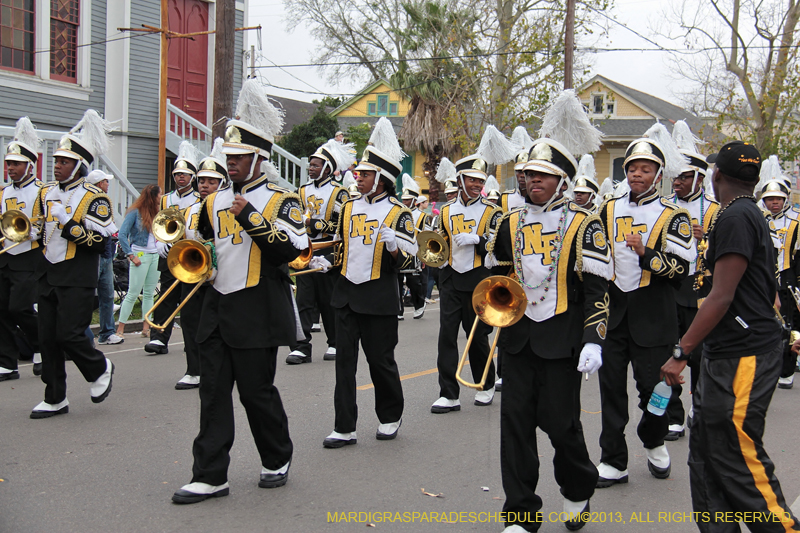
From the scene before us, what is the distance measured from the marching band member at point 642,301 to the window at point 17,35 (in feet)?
48.2

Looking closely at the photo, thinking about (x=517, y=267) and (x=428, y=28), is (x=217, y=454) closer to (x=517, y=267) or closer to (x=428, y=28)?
(x=517, y=267)

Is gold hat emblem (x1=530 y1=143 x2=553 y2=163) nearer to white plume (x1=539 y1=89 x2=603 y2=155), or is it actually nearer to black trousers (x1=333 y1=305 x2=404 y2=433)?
white plume (x1=539 y1=89 x2=603 y2=155)

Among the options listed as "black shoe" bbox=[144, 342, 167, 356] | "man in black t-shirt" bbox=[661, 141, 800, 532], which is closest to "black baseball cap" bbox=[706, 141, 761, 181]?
"man in black t-shirt" bbox=[661, 141, 800, 532]

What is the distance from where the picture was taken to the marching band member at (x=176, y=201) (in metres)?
9.08

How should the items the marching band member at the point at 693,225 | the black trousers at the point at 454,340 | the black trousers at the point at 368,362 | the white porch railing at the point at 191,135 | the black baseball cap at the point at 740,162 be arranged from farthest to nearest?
1. the white porch railing at the point at 191,135
2. the black trousers at the point at 454,340
3. the marching band member at the point at 693,225
4. the black trousers at the point at 368,362
5. the black baseball cap at the point at 740,162

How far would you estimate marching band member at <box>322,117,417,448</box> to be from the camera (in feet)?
20.0

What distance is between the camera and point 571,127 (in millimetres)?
5562

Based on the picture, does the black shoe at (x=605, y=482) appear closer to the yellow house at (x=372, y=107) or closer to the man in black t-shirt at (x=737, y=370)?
the man in black t-shirt at (x=737, y=370)

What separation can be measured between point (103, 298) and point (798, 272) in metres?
8.42

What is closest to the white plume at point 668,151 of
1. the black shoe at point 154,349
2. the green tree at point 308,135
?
the black shoe at point 154,349

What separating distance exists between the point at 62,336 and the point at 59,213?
1.04 m

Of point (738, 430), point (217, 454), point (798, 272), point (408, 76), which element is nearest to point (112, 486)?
point (217, 454)

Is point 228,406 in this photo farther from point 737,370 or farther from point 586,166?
point 586,166

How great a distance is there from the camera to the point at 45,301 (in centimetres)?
A: 674
